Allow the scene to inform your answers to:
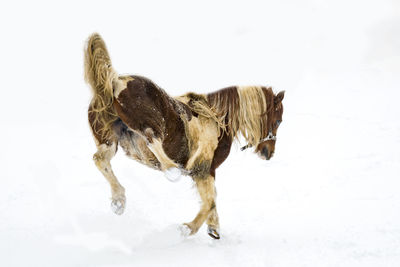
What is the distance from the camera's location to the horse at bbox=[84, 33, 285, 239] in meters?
3.77

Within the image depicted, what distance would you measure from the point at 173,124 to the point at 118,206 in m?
1.11

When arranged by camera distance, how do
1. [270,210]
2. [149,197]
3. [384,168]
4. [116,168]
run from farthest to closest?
[116,168]
[384,168]
[149,197]
[270,210]

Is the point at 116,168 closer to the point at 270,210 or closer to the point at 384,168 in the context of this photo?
the point at 270,210

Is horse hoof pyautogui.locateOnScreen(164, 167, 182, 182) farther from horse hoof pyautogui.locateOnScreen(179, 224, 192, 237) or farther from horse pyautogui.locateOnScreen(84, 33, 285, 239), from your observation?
horse hoof pyautogui.locateOnScreen(179, 224, 192, 237)

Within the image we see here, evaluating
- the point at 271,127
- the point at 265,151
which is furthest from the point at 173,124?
the point at 265,151

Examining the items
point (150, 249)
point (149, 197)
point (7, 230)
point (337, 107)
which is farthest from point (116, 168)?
point (337, 107)

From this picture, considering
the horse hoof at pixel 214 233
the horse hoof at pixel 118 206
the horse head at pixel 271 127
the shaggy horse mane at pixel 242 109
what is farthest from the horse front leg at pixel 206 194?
the horse head at pixel 271 127

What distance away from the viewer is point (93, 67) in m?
3.76

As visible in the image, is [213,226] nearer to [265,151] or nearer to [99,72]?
[265,151]

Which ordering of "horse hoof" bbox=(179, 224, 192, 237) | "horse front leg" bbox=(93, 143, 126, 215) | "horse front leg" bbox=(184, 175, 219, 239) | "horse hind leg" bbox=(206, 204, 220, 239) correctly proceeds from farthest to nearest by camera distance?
1. "horse hind leg" bbox=(206, 204, 220, 239)
2. "horse front leg" bbox=(184, 175, 219, 239)
3. "horse front leg" bbox=(93, 143, 126, 215)
4. "horse hoof" bbox=(179, 224, 192, 237)

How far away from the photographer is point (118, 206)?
414 centimetres

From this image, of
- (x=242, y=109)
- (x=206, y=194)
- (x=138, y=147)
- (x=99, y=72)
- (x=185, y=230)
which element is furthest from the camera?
(x=242, y=109)

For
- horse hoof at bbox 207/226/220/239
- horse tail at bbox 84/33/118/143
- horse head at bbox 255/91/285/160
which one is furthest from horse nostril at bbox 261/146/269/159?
horse tail at bbox 84/33/118/143

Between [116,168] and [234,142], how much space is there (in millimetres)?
4293
